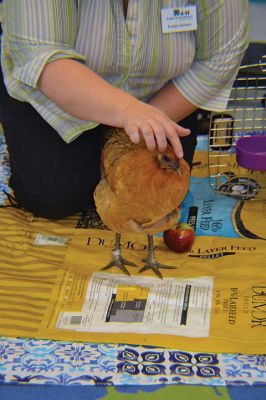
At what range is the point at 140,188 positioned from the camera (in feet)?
3.91

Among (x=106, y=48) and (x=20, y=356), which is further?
(x=106, y=48)

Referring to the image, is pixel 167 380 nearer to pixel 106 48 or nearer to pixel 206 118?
pixel 106 48

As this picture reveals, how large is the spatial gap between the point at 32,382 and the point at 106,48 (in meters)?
0.71

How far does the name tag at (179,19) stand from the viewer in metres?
1.31

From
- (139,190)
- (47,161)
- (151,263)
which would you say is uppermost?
(139,190)

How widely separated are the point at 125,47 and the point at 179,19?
136 mm

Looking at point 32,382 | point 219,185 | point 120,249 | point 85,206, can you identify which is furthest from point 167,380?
point 219,185

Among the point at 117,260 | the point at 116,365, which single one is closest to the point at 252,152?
the point at 117,260

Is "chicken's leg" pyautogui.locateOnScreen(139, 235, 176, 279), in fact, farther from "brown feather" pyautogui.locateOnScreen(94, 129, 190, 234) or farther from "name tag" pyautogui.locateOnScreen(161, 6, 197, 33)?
"name tag" pyautogui.locateOnScreen(161, 6, 197, 33)

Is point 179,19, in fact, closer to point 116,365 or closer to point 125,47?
point 125,47

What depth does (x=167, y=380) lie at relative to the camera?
3.56 ft

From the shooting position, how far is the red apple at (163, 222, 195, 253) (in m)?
1.43

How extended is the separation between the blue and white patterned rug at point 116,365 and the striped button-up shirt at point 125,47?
1.64 ft

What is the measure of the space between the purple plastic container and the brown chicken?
45 cm
